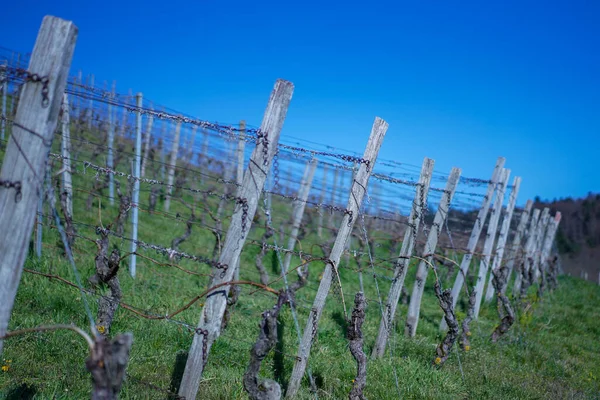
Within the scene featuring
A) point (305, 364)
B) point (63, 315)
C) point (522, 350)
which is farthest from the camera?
point (522, 350)

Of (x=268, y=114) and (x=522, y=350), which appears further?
(x=522, y=350)

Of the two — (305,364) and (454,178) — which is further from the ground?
(454,178)

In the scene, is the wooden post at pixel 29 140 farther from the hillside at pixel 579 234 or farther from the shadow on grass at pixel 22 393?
the hillside at pixel 579 234

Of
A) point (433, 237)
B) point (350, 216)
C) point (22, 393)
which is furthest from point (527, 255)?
point (22, 393)

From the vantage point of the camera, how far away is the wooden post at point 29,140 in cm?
224

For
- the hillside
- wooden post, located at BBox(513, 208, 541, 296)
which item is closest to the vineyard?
wooden post, located at BBox(513, 208, 541, 296)

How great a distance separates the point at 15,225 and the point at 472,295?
232 inches

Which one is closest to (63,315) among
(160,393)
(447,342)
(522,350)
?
(160,393)

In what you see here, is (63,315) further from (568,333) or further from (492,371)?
(568,333)

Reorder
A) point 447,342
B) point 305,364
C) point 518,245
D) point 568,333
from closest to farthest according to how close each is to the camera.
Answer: point 305,364 → point 447,342 → point 568,333 → point 518,245

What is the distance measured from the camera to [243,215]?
309cm

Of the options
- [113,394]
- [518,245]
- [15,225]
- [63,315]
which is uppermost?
[518,245]

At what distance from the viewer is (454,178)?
6488 millimetres

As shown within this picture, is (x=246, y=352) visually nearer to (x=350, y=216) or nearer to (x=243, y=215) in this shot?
(x=350, y=216)
